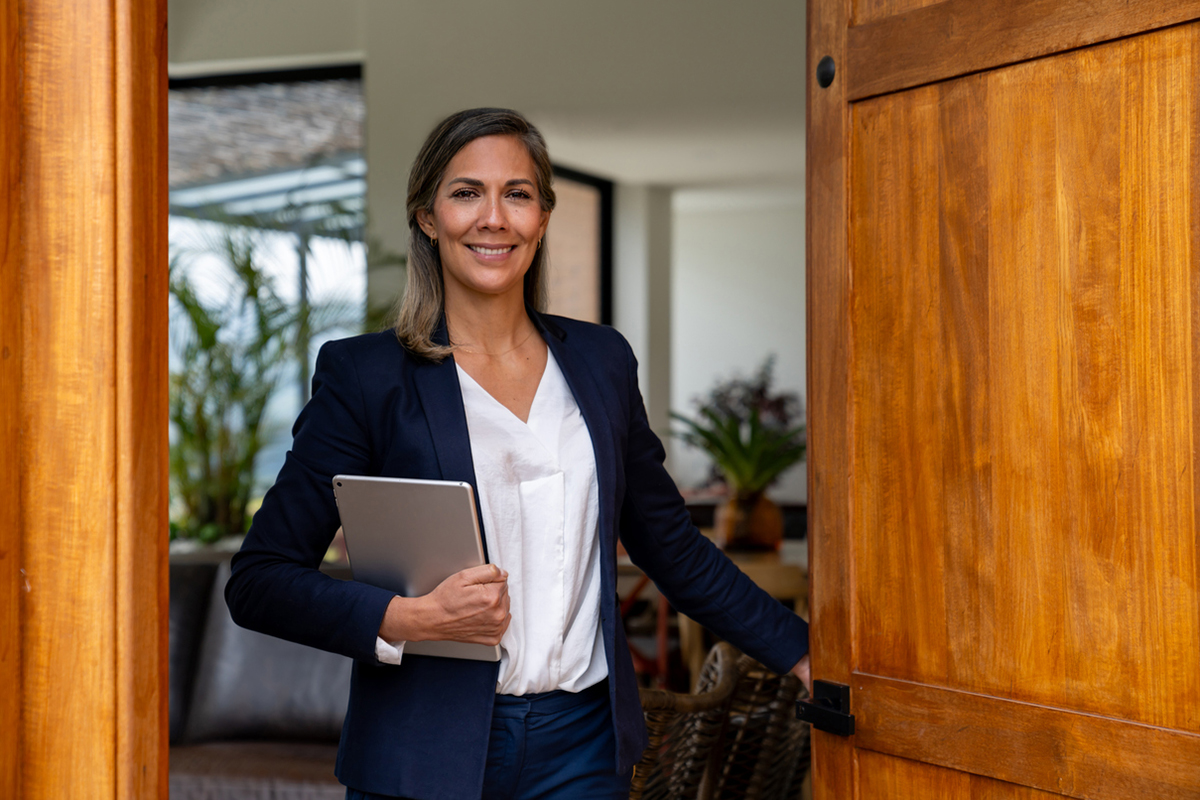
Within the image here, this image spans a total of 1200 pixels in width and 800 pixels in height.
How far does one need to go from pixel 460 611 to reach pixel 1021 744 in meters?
0.66

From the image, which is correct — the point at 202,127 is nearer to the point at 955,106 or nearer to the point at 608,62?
the point at 608,62

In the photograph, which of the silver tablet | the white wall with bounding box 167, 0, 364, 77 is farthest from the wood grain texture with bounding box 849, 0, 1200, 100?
the white wall with bounding box 167, 0, 364, 77

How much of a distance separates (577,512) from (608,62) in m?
5.12

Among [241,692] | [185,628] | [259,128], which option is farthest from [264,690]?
[259,128]

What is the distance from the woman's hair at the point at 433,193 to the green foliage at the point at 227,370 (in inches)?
142

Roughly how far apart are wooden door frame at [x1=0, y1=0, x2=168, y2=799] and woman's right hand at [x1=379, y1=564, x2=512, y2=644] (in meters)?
0.40

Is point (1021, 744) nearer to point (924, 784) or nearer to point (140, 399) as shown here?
point (924, 784)

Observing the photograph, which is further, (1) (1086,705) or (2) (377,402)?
(2) (377,402)

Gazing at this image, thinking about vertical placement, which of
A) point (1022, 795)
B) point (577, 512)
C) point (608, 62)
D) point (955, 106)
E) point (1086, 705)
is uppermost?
point (608, 62)

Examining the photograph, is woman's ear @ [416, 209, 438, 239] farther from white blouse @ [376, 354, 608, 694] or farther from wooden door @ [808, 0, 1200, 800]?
wooden door @ [808, 0, 1200, 800]

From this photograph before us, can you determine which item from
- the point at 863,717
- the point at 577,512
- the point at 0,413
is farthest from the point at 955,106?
the point at 0,413

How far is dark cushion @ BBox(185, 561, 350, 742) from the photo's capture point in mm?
2840

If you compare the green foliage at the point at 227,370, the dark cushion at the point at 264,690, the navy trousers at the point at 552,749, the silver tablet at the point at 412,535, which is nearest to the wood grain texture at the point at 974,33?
the silver tablet at the point at 412,535

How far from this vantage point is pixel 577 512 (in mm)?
1405
